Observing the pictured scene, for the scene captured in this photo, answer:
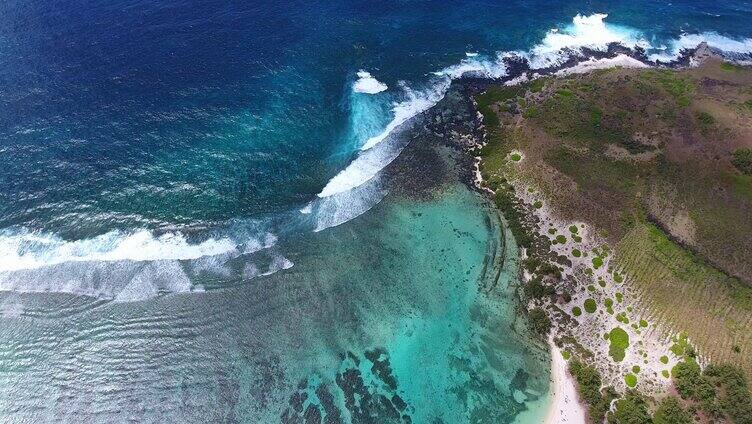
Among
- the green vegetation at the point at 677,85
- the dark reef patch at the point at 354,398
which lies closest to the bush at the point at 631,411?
the dark reef patch at the point at 354,398

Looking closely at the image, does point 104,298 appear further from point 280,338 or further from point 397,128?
point 397,128

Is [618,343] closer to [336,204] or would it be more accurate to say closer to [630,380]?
[630,380]

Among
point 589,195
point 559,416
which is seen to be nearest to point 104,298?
point 559,416

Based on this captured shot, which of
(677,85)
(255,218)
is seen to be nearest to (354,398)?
(255,218)

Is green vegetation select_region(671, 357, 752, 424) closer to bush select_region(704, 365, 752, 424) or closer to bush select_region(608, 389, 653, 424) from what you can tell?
bush select_region(704, 365, 752, 424)

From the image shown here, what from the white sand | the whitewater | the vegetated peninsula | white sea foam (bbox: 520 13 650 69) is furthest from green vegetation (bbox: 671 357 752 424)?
white sea foam (bbox: 520 13 650 69)
